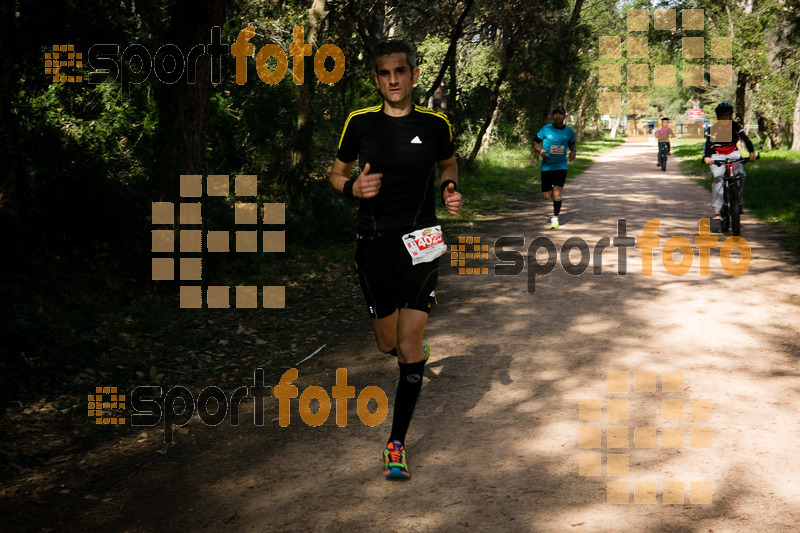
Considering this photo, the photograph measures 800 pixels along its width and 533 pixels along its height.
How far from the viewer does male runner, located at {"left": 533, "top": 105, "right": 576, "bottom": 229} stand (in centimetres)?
1385

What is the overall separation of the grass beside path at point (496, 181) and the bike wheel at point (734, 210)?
5045 millimetres

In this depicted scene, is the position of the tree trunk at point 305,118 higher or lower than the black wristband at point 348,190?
higher

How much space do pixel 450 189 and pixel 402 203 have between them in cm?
36

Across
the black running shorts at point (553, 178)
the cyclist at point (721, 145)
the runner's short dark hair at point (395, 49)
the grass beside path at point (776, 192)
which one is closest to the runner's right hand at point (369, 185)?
the runner's short dark hair at point (395, 49)

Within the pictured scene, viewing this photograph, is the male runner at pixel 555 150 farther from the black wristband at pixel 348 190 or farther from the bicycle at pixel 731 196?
the black wristband at pixel 348 190

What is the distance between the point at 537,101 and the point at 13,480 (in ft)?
97.7

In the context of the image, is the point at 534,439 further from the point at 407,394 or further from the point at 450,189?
the point at 450,189

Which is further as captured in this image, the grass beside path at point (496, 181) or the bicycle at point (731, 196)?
the grass beside path at point (496, 181)

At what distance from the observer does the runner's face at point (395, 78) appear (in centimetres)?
455
